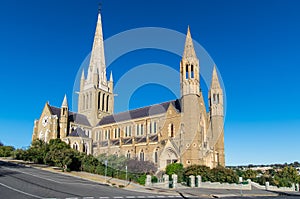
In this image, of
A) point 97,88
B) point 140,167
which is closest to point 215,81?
point 140,167

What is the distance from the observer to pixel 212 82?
6159 centimetres

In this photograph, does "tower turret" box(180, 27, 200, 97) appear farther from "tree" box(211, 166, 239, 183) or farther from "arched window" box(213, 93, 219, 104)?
"tree" box(211, 166, 239, 183)

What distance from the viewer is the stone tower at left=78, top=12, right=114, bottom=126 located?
80.1 meters

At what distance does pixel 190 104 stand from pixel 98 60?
3962 centimetres

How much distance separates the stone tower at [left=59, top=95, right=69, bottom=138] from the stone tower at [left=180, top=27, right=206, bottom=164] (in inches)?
1223

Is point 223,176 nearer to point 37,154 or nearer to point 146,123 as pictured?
point 146,123

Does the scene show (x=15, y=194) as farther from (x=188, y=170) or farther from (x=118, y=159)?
(x=118, y=159)

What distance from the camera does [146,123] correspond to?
63375mm

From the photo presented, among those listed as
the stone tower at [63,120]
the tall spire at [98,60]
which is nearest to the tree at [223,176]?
the stone tower at [63,120]

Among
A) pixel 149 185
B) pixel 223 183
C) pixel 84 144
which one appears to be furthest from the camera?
pixel 84 144

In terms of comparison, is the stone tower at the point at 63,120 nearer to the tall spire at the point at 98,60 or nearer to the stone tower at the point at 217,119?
the tall spire at the point at 98,60

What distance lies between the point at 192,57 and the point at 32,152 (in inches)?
1261

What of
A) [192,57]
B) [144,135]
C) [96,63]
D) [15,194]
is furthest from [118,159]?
[96,63]

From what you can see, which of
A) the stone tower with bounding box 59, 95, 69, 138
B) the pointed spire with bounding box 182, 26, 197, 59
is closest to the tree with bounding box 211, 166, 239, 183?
the pointed spire with bounding box 182, 26, 197, 59
